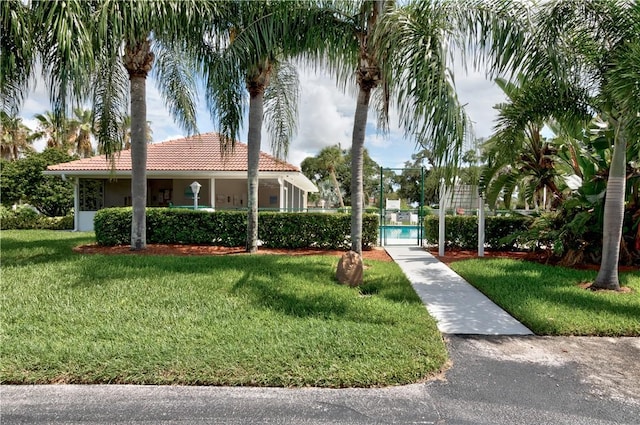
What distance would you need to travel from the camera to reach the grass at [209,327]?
11.0 feet

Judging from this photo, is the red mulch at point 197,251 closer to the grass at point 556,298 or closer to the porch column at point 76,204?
the grass at point 556,298

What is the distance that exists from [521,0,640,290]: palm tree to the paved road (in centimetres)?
383

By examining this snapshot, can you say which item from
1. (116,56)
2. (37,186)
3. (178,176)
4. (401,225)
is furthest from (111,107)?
(401,225)

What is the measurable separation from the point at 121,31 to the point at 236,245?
6073 millimetres

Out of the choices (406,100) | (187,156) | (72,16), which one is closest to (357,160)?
(406,100)

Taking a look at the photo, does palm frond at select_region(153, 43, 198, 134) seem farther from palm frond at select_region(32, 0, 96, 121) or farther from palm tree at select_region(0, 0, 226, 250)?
palm frond at select_region(32, 0, 96, 121)

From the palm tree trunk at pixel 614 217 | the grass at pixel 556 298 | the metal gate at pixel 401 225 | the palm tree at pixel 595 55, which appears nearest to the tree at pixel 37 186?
the metal gate at pixel 401 225

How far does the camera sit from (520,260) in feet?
29.7

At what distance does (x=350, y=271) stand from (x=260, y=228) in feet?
15.5

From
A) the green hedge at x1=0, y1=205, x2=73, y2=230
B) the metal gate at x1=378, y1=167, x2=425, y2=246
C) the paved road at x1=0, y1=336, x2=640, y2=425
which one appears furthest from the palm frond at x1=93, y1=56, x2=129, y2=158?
the green hedge at x1=0, y1=205, x2=73, y2=230

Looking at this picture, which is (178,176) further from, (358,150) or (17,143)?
(17,143)

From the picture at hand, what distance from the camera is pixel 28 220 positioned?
17844 millimetres

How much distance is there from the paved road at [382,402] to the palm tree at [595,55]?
12.5 ft

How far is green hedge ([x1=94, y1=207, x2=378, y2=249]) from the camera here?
10.5 meters
